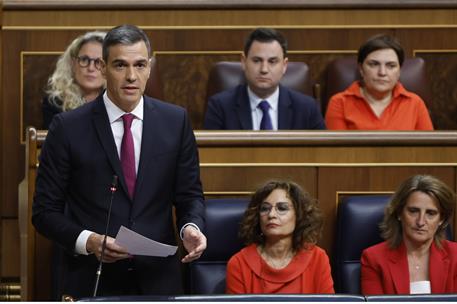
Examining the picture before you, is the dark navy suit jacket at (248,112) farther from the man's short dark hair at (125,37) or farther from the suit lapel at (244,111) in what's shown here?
the man's short dark hair at (125,37)

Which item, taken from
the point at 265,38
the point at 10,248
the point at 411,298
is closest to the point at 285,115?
the point at 265,38

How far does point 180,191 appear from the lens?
1.32 m

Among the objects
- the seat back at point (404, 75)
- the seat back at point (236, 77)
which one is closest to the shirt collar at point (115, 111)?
the seat back at point (236, 77)

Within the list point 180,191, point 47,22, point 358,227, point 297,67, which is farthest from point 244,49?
point 180,191

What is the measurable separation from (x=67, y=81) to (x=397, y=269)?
665mm

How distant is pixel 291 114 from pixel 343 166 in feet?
0.97

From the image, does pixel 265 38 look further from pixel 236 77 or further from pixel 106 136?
pixel 106 136

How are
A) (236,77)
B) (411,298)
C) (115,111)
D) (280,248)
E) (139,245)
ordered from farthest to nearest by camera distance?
(236,77) < (280,248) < (115,111) < (139,245) < (411,298)

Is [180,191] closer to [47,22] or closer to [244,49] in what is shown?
[244,49]

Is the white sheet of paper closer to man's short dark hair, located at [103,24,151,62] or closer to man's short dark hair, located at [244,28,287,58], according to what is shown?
man's short dark hair, located at [103,24,151,62]

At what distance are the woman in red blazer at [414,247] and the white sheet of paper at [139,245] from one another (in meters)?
0.39

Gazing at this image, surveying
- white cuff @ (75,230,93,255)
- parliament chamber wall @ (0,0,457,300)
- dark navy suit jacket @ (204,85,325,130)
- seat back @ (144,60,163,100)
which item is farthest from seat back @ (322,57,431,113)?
white cuff @ (75,230,93,255)

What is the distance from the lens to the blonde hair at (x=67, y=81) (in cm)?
183

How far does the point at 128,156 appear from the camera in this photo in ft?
4.26
